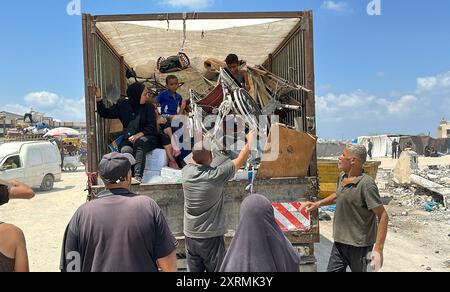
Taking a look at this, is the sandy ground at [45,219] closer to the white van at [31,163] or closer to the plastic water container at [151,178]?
the white van at [31,163]

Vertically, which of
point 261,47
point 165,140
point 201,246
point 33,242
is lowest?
point 33,242

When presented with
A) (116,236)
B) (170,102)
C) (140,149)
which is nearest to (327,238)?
(170,102)

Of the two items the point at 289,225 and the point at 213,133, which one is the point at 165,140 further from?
the point at 289,225

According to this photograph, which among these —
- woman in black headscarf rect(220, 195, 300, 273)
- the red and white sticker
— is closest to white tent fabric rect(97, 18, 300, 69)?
the red and white sticker

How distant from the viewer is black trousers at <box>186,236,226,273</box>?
3.19m

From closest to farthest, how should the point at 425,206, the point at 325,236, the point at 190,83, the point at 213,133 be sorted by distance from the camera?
the point at 213,133
the point at 190,83
the point at 325,236
the point at 425,206

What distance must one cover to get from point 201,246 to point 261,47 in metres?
3.54

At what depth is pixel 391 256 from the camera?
5715mm

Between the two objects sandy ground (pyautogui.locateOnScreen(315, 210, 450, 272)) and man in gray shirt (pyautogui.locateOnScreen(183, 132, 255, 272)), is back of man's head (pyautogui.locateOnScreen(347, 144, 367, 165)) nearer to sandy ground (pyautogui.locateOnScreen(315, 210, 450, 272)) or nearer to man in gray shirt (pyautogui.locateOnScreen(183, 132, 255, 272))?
man in gray shirt (pyautogui.locateOnScreen(183, 132, 255, 272))

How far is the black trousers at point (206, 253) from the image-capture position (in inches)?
126

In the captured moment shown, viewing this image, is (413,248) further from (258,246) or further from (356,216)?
(258,246)

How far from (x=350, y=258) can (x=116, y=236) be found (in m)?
2.02
